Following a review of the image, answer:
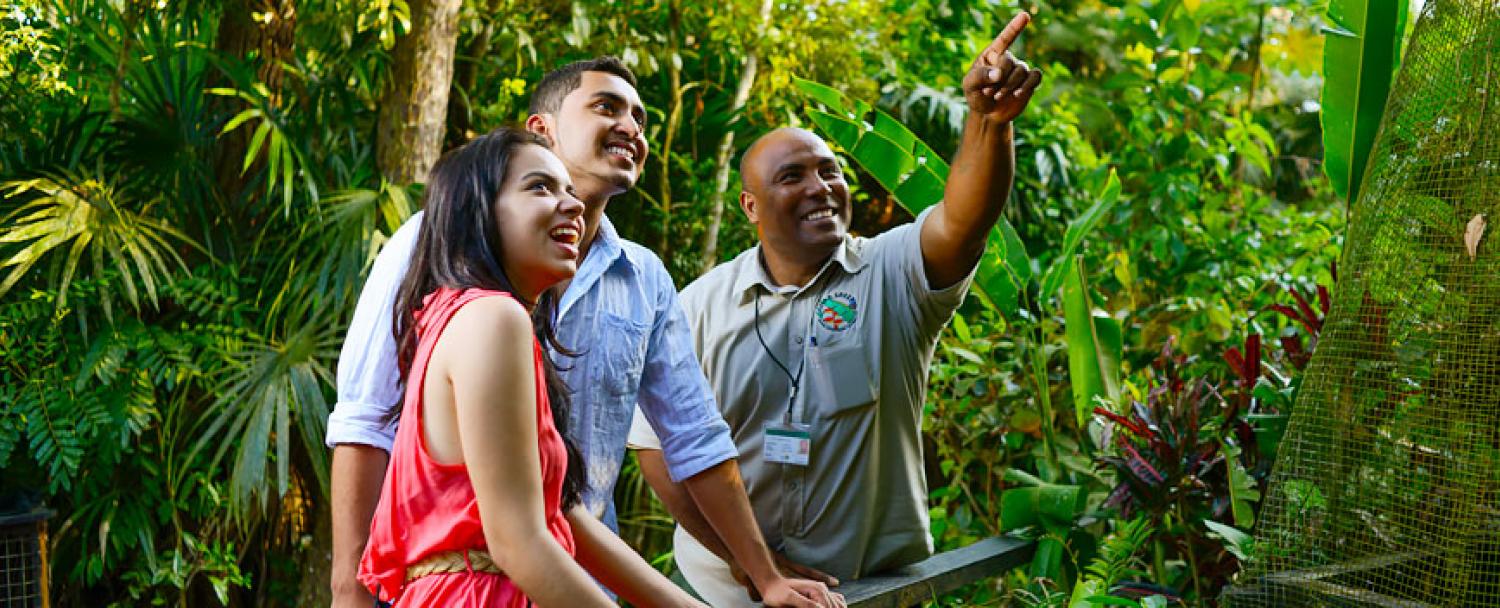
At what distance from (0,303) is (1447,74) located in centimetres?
364

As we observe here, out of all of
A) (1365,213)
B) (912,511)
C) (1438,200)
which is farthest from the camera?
(912,511)

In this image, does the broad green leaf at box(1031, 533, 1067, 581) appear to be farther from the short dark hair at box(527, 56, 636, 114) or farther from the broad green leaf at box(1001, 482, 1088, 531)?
the short dark hair at box(527, 56, 636, 114)

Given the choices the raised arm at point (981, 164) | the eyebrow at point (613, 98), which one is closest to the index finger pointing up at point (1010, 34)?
the raised arm at point (981, 164)

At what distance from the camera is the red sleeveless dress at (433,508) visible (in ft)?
3.86

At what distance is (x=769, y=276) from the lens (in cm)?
235

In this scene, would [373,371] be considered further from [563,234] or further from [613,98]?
[613,98]

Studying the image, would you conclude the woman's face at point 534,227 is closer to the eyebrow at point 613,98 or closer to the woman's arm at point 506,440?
the woman's arm at point 506,440

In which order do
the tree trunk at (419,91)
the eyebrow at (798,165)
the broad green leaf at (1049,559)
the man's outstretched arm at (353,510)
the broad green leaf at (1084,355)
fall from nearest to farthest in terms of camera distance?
the man's outstretched arm at (353,510) < the eyebrow at (798,165) < the broad green leaf at (1049,559) < the broad green leaf at (1084,355) < the tree trunk at (419,91)

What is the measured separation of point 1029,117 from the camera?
5082 millimetres

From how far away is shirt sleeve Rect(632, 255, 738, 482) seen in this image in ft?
6.11

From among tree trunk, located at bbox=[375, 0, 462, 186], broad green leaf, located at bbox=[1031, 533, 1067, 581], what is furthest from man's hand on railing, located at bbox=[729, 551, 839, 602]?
tree trunk, located at bbox=[375, 0, 462, 186]

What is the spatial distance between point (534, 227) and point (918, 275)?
3.17 feet

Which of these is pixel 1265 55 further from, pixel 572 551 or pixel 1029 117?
pixel 572 551

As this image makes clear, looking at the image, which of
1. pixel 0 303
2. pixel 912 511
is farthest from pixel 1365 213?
pixel 0 303
